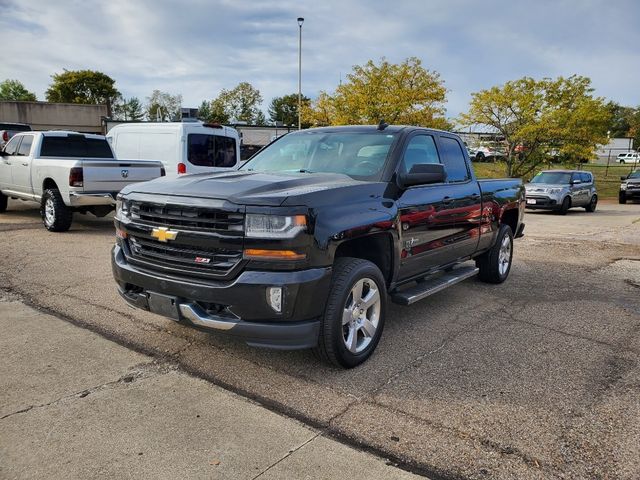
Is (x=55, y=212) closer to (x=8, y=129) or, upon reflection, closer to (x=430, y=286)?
(x=430, y=286)

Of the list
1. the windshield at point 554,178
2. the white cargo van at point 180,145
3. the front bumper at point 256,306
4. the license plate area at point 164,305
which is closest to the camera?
the front bumper at point 256,306

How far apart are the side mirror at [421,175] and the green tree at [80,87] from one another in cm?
8104

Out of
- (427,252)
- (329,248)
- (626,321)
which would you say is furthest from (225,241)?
(626,321)

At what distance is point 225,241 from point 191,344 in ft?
4.10

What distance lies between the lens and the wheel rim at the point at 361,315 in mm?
3641

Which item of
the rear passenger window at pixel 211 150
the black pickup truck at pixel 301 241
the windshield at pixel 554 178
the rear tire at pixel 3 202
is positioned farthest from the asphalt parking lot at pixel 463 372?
the windshield at pixel 554 178

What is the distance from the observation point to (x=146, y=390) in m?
3.29

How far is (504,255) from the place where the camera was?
21.9 ft

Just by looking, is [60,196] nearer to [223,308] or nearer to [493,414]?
[223,308]

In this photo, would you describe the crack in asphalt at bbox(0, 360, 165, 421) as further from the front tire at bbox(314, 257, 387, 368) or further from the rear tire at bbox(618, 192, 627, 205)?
the rear tire at bbox(618, 192, 627, 205)

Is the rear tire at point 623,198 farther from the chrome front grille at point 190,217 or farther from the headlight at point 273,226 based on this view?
the chrome front grille at point 190,217

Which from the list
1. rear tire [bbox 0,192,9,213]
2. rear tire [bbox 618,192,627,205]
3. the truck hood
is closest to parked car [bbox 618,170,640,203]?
rear tire [bbox 618,192,627,205]

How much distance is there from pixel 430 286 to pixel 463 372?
3.61 feet

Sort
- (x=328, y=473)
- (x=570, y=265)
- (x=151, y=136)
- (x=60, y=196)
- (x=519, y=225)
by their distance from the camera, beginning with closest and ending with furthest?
(x=328, y=473) < (x=519, y=225) < (x=570, y=265) < (x=60, y=196) < (x=151, y=136)
